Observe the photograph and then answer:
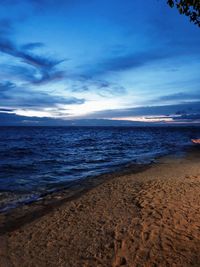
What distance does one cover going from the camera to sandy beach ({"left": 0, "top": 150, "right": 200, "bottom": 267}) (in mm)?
5461

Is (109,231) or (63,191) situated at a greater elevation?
(109,231)

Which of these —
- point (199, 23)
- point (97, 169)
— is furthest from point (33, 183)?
point (199, 23)

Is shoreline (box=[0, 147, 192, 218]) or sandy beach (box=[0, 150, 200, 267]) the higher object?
sandy beach (box=[0, 150, 200, 267])

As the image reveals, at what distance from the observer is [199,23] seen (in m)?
6.71

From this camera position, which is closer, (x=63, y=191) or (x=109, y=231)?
(x=109, y=231)

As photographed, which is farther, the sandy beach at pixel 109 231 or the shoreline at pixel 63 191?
the shoreline at pixel 63 191

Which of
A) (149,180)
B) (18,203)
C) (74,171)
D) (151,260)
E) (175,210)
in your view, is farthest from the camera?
(74,171)

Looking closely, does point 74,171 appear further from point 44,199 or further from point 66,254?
point 66,254

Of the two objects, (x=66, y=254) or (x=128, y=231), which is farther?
(x=128, y=231)

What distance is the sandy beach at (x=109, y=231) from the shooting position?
5461 millimetres

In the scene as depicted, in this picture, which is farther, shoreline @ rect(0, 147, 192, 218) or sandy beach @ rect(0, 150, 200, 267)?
shoreline @ rect(0, 147, 192, 218)

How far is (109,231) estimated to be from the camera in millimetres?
6789

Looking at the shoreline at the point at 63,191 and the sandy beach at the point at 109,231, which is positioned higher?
the sandy beach at the point at 109,231

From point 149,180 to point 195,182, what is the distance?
230 centimetres
